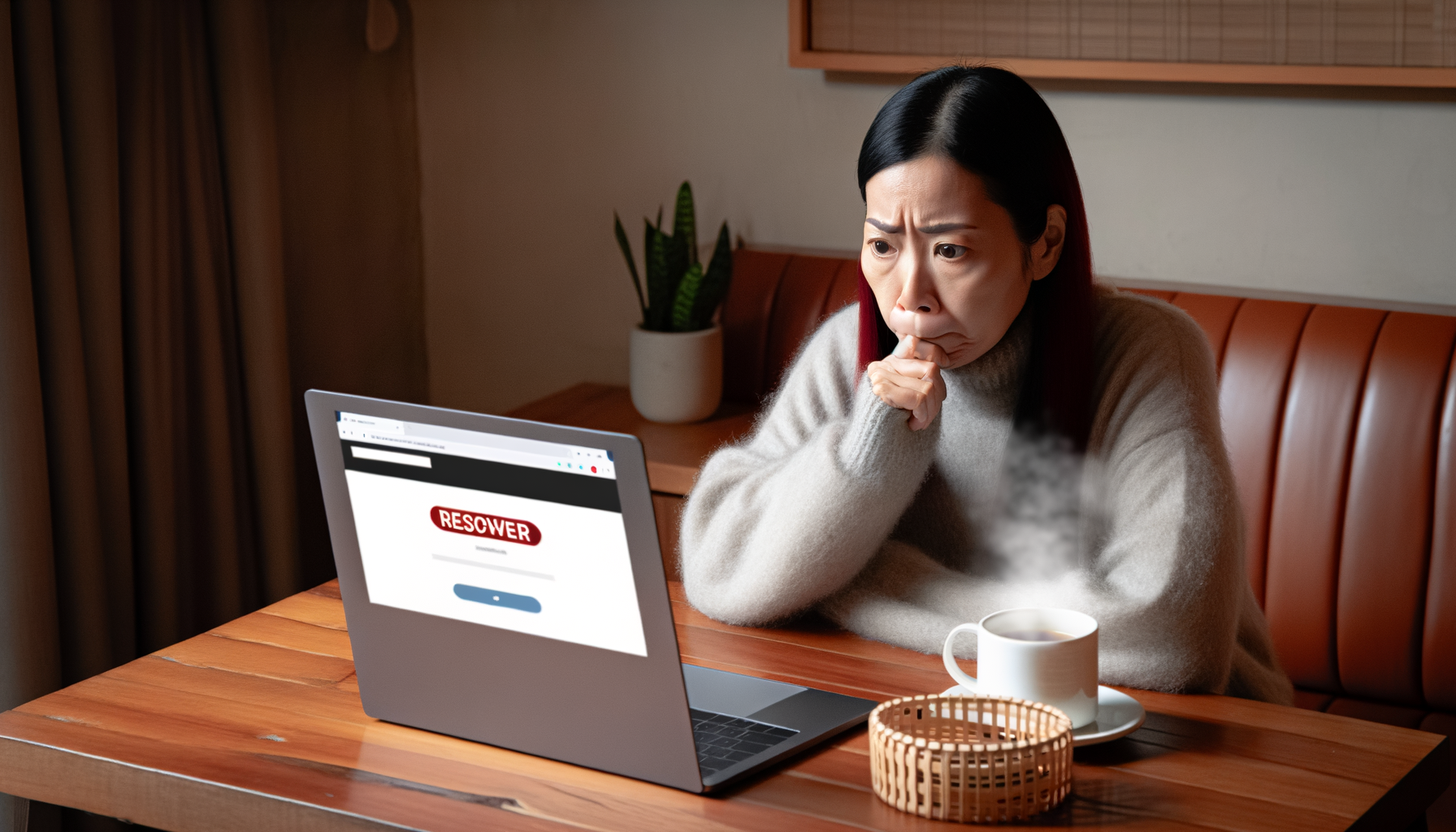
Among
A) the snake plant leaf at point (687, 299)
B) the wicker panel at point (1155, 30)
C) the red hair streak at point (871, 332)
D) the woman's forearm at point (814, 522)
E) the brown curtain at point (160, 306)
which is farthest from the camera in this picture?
the snake plant leaf at point (687, 299)

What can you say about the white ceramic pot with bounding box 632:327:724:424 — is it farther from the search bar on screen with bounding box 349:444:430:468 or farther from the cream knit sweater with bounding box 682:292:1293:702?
the search bar on screen with bounding box 349:444:430:468

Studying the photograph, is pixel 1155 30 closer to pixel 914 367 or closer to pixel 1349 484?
pixel 1349 484

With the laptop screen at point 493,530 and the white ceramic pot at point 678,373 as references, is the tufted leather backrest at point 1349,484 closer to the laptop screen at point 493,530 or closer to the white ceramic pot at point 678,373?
the white ceramic pot at point 678,373

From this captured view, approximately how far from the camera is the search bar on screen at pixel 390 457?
3.37ft

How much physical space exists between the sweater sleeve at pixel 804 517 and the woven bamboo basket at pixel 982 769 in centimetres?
34

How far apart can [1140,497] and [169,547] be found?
5.64 ft

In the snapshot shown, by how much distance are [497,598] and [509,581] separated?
0.06 ft

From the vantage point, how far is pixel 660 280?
8.65 feet

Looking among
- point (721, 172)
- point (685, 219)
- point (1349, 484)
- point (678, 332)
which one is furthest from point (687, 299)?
point (1349, 484)

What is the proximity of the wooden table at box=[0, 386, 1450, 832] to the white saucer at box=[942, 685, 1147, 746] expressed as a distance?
0.02 metres

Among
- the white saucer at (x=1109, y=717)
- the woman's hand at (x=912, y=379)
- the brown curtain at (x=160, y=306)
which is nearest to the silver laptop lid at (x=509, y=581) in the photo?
the white saucer at (x=1109, y=717)

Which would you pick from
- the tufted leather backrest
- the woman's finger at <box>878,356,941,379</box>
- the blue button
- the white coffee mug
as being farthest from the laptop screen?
the tufted leather backrest

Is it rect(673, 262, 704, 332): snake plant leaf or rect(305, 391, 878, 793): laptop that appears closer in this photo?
rect(305, 391, 878, 793): laptop

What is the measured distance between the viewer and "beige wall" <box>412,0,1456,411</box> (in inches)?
92.3
